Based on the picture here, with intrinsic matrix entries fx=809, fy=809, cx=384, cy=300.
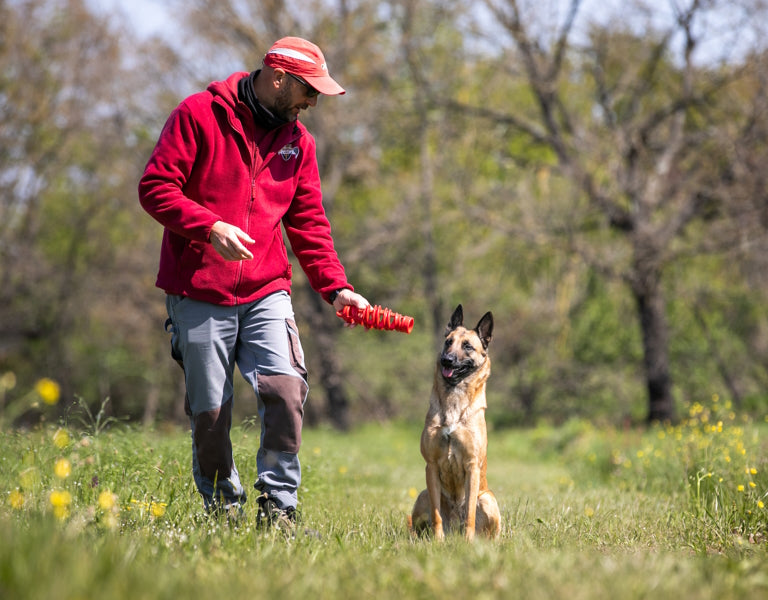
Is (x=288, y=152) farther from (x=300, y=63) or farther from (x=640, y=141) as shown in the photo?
(x=640, y=141)

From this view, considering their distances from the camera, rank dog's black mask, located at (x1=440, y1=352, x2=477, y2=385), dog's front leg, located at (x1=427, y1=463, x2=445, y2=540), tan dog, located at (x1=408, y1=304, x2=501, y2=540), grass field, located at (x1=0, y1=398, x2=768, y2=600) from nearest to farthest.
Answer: grass field, located at (x1=0, y1=398, x2=768, y2=600), dog's front leg, located at (x1=427, y1=463, x2=445, y2=540), tan dog, located at (x1=408, y1=304, x2=501, y2=540), dog's black mask, located at (x1=440, y1=352, x2=477, y2=385)

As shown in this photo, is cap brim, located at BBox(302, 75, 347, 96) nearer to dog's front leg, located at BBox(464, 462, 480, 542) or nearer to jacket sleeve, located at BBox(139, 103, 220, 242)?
jacket sleeve, located at BBox(139, 103, 220, 242)

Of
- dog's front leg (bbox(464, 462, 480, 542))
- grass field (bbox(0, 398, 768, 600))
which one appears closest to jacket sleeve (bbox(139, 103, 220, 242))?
grass field (bbox(0, 398, 768, 600))

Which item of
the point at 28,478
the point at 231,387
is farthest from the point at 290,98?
the point at 28,478

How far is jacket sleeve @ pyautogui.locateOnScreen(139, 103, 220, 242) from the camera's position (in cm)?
375

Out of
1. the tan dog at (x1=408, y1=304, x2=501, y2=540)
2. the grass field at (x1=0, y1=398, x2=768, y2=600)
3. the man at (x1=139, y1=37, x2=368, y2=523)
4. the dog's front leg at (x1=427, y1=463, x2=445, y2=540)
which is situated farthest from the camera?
the tan dog at (x1=408, y1=304, x2=501, y2=540)

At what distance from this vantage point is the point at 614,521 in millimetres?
4863

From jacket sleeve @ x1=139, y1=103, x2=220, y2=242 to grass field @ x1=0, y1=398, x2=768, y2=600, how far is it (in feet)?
3.56

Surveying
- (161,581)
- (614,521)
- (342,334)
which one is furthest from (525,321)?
(161,581)

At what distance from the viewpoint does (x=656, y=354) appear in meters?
14.2

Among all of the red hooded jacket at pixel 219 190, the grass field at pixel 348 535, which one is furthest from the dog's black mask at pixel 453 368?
the red hooded jacket at pixel 219 190

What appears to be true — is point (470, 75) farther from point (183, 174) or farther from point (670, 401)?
point (183, 174)

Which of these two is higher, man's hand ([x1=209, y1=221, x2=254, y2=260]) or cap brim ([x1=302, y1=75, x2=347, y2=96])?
cap brim ([x1=302, y1=75, x2=347, y2=96])

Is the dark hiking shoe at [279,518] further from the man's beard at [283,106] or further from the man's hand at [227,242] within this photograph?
the man's beard at [283,106]
